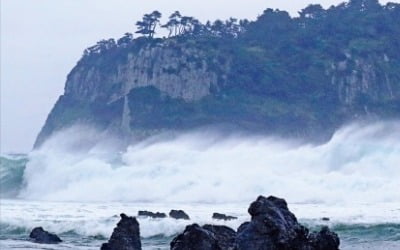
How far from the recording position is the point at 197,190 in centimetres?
5062

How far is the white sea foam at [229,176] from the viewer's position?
46875 mm

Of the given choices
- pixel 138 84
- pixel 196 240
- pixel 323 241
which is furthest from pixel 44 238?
pixel 138 84

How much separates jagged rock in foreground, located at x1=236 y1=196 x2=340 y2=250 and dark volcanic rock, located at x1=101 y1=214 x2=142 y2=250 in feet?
14.7

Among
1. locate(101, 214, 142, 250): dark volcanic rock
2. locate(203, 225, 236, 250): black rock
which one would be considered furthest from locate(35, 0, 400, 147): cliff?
locate(203, 225, 236, 250): black rock

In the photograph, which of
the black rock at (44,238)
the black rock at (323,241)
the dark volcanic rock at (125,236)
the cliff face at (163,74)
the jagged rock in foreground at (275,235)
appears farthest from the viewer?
the cliff face at (163,74)

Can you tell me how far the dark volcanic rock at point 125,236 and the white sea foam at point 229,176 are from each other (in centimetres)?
2386

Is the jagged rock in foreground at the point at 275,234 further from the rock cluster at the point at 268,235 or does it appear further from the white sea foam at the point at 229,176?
the white sea foam at the point at 229,176

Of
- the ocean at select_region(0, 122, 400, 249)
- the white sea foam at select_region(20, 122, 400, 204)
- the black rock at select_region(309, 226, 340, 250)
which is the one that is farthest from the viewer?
the white sea foam at select_region(20, 122, 400, 204)

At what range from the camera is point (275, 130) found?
100062 mm

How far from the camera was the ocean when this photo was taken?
93.7ft

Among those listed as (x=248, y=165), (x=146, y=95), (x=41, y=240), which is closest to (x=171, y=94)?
(x=146, y=95)

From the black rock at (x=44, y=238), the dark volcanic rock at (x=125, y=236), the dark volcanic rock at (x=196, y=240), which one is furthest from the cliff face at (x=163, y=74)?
the dark volcanic rock at (x=196, y=240)

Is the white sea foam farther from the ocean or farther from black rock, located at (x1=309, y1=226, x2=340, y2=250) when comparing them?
black rock, located at (x1=309, y1=226, x2=340, y2=250)

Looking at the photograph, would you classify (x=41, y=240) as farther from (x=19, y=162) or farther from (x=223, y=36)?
(x=223, y=36)
